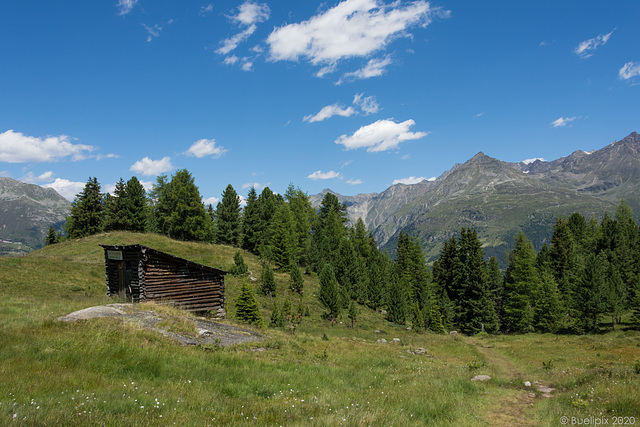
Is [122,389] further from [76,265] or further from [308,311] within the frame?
[76,265]

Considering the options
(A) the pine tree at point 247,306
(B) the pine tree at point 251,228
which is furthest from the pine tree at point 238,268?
(B) the pine tree at point 251,228

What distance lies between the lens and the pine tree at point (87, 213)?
59688 mm

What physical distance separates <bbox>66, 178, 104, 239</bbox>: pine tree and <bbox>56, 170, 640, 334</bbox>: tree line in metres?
0.19

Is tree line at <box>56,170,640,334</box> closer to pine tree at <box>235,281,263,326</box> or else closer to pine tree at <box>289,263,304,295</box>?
pine tree at <box>289,263,304,295</box>

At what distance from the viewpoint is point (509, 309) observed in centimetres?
5222

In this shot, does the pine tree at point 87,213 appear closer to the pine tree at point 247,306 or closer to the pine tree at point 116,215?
the pine tree at point 116,215

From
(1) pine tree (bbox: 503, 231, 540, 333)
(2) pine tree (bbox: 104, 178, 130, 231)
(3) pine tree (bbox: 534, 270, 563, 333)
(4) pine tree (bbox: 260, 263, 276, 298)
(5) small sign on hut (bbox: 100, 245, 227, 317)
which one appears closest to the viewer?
(5) small sign on hut (bbox: 100, 245, 227, 317)

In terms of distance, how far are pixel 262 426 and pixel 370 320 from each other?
40.3 m

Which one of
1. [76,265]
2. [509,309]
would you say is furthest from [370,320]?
[76,265]

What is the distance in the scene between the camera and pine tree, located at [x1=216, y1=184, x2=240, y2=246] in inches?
2736

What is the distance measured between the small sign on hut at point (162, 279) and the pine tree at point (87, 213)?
40143mm

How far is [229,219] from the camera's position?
70.8 m

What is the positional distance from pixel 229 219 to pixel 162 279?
1839 inches

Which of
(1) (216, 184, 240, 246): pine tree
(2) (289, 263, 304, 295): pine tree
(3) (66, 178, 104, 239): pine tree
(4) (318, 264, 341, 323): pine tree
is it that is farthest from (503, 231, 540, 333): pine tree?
(3) (66, 178, 104, 239): pine tree
